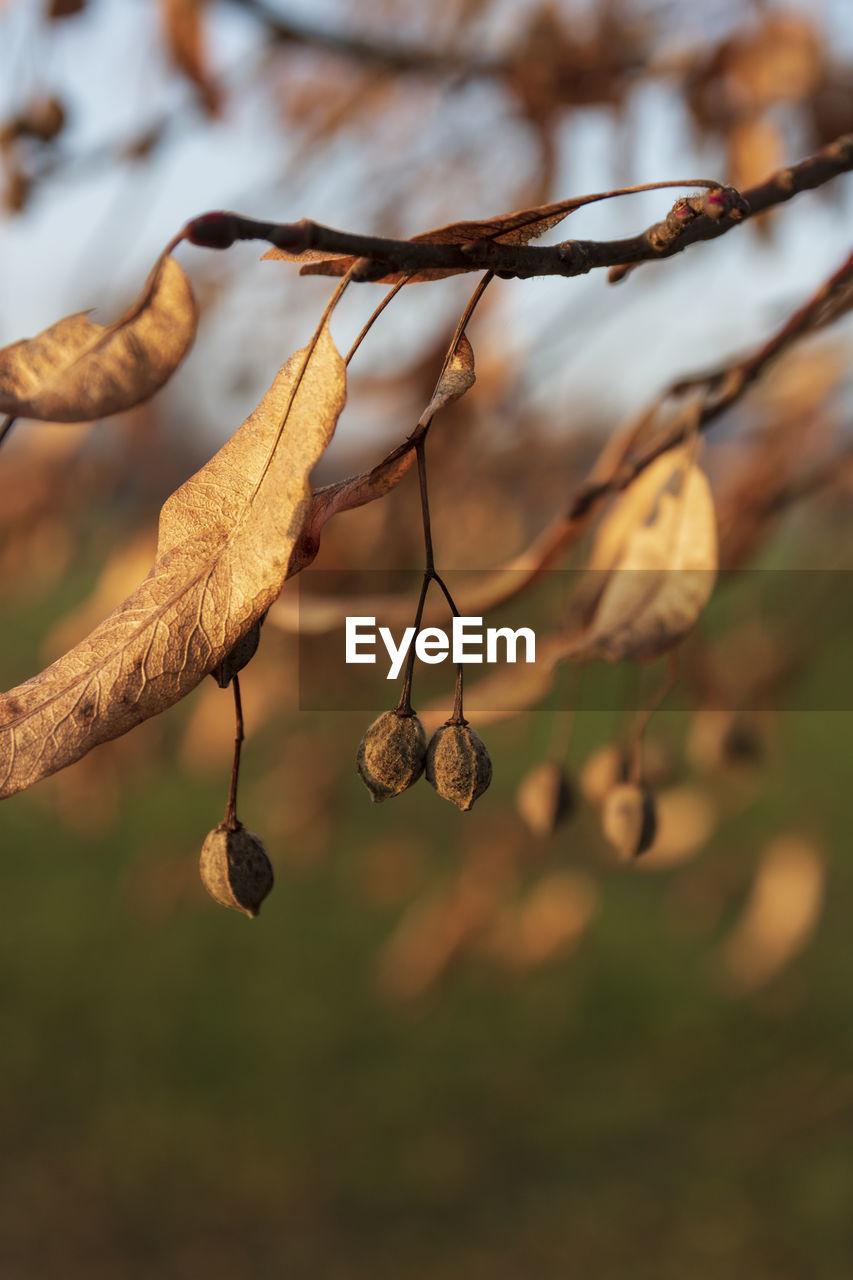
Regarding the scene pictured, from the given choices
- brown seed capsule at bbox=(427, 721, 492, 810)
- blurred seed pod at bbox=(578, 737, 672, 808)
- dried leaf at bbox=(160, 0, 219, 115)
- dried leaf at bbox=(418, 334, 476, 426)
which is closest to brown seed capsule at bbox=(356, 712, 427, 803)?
brown seed capsule at bbox=(427, 721, 492, 810)

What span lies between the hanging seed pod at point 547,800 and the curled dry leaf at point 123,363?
82cm

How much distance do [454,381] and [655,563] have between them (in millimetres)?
481

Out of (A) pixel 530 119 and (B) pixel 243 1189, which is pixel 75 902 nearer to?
(B) pixel 243 1189

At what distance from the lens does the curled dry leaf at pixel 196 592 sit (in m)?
0.69

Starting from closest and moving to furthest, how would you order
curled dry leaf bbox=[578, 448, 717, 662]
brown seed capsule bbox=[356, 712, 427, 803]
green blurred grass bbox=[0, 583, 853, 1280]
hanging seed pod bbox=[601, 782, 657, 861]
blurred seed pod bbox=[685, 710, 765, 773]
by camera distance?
1. brown seed capsule bbox=[356, 712, 427, 803]
2. curled dry leaf bbox=[578, 448, 717, 662]
3. hanging seed pod bbox=[601, 782, 657, 861]
4. blurred seed pod bbox=[685, 710, 765, 773]
5. green blurred grass bbox=[0, 583, 853, 1280]

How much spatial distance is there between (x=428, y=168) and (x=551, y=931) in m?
2.04

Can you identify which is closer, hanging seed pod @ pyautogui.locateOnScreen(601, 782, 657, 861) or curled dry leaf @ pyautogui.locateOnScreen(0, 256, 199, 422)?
curled dry leaf @ pyautogui.locateOnScreen(0, 256, 199, 422)

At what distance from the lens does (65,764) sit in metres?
0.67

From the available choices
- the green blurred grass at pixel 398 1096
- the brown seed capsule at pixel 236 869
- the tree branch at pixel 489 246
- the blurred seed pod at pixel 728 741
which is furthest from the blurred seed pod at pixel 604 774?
the green blurred grass at pixel 398 1096

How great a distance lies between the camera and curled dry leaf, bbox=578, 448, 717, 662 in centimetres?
102

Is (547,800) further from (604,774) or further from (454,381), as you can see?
(454,381)

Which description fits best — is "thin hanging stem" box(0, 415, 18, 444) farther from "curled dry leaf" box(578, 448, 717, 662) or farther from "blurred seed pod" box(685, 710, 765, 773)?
"blurred seed pod" box(685, 710, 765, 773)

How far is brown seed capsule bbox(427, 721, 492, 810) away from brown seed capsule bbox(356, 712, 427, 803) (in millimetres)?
12

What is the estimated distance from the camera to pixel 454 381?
0.73 m
